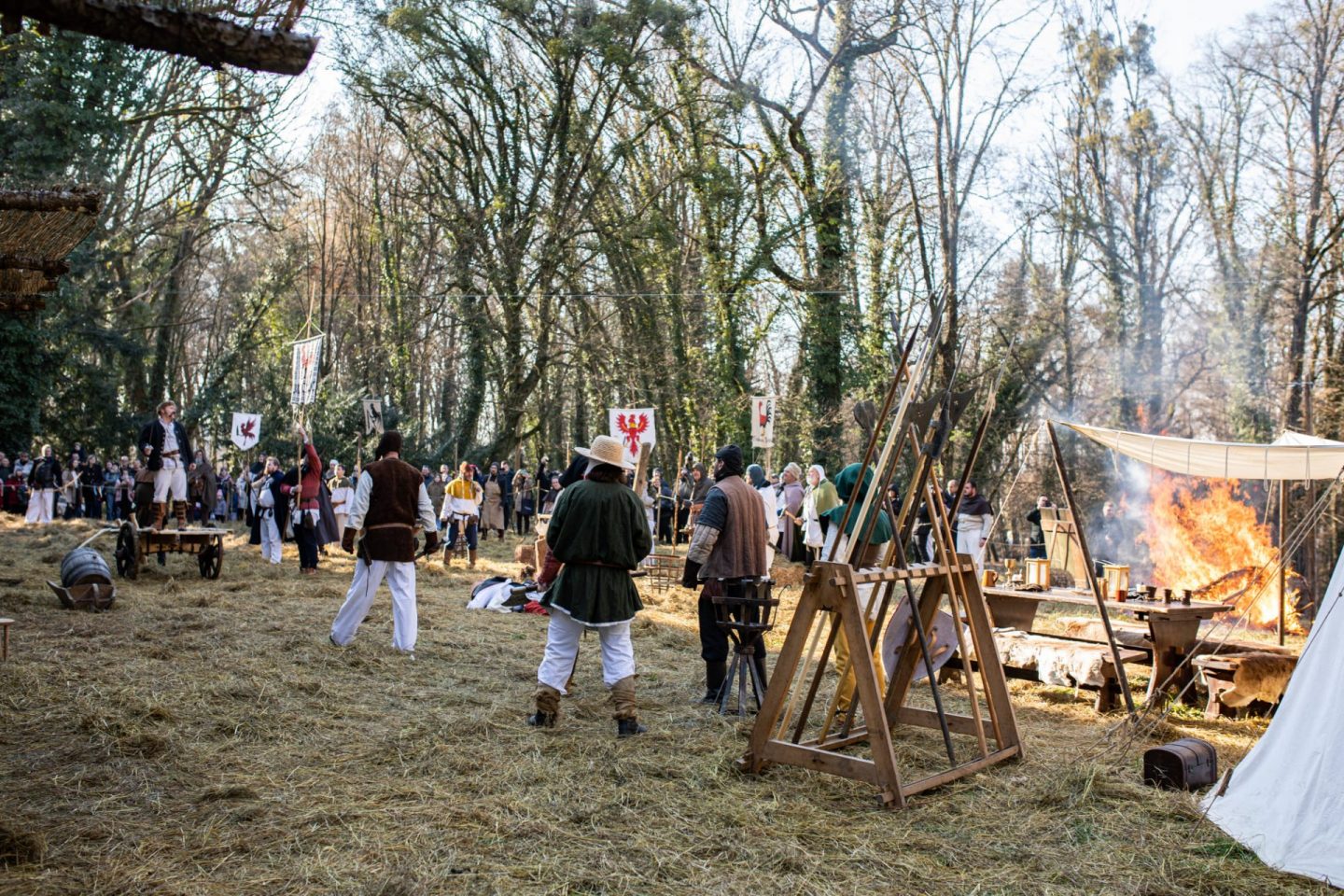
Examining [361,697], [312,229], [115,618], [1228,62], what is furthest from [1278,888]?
[312,229]

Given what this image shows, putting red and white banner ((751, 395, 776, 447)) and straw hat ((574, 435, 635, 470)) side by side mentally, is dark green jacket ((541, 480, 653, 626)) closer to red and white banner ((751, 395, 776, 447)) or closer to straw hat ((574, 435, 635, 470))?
straw hat ((574, 435, 635, 470))

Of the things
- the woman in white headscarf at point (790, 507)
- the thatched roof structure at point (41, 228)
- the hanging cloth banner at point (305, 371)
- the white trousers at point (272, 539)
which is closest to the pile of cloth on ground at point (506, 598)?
the hanging cloth banner at point (305, 371)

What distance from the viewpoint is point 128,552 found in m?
13.5

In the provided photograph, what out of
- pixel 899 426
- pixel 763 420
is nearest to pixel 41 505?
pixel 763 420

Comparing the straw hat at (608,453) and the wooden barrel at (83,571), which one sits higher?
the straw hat at (608,453)

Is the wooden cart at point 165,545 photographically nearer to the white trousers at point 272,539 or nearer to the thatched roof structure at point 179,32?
the white trousers at point 272,539

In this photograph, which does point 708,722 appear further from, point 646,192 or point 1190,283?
point 1190,283

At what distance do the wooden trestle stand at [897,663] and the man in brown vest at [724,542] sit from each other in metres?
1.12

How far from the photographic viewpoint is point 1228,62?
24141 mm

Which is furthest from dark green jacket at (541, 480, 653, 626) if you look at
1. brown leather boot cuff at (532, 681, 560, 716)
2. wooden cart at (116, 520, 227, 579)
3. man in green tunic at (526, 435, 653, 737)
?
wooden cart at (116, 520, 227, 579)

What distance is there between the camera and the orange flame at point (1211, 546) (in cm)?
1421

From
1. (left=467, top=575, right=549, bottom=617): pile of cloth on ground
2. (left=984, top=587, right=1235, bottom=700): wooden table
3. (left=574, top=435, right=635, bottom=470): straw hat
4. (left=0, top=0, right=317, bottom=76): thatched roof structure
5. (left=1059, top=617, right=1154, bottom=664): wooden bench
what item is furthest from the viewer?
(left=467, top=575, right=549, bottom=617): pile of cloth on ground

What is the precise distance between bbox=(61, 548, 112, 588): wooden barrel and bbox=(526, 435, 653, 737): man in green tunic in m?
6.06

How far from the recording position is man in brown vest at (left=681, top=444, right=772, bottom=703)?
733 cm
